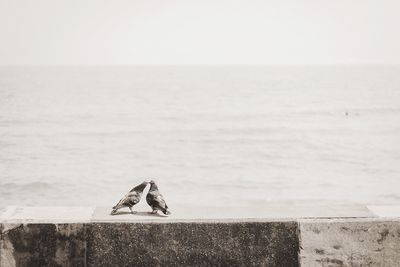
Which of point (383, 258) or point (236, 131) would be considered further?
point (236, 131)

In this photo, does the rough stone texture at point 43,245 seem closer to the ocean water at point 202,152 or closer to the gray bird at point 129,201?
the gray bird at point 129,201

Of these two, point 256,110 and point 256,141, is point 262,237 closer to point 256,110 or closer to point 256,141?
point 256,141

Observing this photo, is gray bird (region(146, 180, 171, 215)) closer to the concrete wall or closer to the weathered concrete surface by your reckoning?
the weathered concrete surface

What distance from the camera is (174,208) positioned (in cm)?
279

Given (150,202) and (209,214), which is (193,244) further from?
(150,202)

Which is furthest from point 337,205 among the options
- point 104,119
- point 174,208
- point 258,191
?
point 104,119

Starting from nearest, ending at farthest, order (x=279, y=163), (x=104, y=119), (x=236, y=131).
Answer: (x=279, y=163) → (x=236, y=131) → (x=104, y=119)

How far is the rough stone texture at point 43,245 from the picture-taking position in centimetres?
237

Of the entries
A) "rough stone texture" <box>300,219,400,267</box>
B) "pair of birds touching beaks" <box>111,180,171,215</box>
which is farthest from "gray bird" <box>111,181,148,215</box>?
"rough stone texture" <box>300,219,400,267</box>

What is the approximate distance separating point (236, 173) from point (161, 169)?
12.3ft

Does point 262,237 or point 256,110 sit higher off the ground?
point 256,110

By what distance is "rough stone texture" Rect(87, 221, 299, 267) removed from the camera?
2406 millimetres

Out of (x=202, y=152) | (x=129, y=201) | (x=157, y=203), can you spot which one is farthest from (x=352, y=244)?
(x=202, y=152)

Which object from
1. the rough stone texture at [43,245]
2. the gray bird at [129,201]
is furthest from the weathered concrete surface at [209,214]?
the rough stone texture at [43,245]
